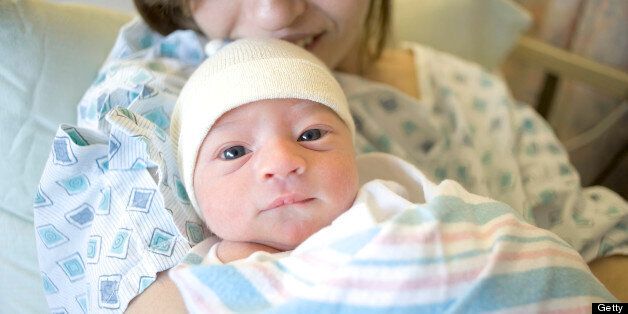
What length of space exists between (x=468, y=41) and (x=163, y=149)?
0.99 m

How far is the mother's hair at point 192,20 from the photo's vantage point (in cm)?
105

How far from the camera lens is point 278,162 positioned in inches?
29.3

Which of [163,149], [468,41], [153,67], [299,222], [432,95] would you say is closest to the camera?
[299,222]

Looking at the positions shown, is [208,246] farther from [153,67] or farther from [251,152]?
[153,67]

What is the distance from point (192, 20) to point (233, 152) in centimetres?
38

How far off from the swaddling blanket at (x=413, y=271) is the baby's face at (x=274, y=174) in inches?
2.0

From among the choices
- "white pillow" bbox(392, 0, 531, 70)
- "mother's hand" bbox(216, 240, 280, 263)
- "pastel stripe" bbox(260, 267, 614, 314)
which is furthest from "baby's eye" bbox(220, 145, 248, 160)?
"white pillow" bbox(392, 0, 531, 70)

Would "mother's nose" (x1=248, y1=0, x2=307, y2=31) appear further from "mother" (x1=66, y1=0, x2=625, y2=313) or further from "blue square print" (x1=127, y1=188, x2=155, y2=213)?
"blue square print" (x1=127, y1=188, x2=155, y2=213)

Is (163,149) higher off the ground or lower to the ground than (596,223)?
higher

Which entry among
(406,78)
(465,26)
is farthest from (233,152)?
(465,26)

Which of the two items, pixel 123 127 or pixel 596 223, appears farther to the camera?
pixel 596 223

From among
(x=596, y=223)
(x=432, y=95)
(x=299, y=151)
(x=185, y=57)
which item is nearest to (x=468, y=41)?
(x=432, y=95)

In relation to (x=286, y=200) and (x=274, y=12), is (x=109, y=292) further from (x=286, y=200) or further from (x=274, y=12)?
(x=274, y=12)

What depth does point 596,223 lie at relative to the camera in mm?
1075
